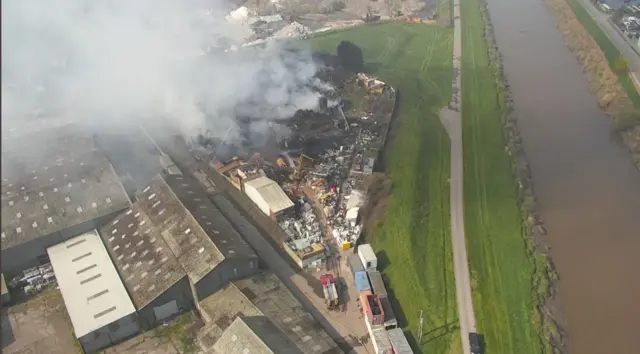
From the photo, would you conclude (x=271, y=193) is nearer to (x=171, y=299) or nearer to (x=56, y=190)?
(x=171, y=299)

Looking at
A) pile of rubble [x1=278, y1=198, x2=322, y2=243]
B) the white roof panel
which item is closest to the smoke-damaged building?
the white roof panel

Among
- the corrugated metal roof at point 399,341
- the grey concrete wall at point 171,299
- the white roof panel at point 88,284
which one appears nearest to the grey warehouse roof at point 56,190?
the white roof panel at point 88,284

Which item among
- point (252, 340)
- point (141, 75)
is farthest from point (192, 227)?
point (141, 75)

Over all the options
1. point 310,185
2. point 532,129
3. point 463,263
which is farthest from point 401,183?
point 532,129

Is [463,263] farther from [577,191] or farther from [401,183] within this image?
[577,191]

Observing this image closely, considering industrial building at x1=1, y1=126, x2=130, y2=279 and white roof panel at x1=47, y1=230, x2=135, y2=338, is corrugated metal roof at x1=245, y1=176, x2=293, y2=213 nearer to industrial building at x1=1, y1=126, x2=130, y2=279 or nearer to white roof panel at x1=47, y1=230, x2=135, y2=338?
industrial building at x1=1, y1=126, x2=130, y2=279

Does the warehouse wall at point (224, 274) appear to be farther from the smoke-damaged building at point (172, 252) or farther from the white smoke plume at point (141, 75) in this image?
the white smoke plume at point (141, 75)
